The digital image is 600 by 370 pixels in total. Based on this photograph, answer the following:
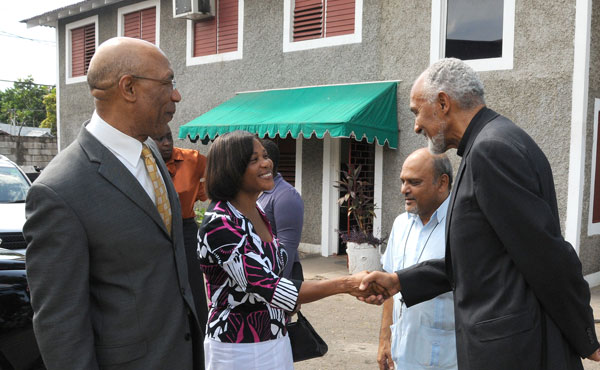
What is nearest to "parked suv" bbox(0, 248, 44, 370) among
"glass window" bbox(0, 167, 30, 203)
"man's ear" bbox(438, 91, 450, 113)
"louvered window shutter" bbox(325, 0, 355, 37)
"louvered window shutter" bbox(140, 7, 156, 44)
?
"man's ear" bbox(438, 91, 450, 113)

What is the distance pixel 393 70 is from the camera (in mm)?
9180

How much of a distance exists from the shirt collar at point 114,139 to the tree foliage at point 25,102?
62.4m

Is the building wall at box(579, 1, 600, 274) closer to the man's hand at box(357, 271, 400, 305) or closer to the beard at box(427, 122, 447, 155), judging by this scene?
the man's hand at box(357, 271, 400, 305)

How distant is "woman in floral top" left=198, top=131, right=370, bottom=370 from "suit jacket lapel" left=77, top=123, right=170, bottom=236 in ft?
1.61

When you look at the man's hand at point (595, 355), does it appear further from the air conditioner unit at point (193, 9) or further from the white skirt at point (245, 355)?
the air conditioner unit at point (193, 9)

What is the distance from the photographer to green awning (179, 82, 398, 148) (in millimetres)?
8344

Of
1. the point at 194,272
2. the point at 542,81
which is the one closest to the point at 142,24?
the point at 542,81

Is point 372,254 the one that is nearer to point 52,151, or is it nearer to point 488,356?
point 488,356

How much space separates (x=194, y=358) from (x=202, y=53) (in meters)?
11.1

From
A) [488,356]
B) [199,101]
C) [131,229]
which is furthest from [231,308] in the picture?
[199,101]

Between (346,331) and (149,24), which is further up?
(149,24)

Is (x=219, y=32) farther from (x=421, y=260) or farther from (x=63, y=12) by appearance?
(x=421, y=260)

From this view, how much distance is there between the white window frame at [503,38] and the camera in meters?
7.85

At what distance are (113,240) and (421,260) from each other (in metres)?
1.64
